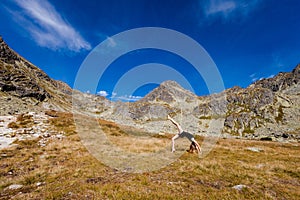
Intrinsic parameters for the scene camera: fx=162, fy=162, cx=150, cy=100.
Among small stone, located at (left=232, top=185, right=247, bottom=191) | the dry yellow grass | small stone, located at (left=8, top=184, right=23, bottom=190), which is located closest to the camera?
the dry yellow grass

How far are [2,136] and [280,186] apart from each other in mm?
26190

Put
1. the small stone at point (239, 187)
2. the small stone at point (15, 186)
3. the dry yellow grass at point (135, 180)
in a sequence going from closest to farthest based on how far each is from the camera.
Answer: the dry yellow grass at point (135, 180), the small stone at point (239, 187), the small stone at point (15, 186)

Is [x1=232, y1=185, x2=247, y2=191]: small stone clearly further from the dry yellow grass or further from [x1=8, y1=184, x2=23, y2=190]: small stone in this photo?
[x1=8, y1=184, x2=23, y2=190]: small stone

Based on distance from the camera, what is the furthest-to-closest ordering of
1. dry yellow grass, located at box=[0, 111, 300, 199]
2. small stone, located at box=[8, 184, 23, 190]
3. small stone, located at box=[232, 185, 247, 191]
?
small stone, located at box=[8, 184, 23, 190] → small stone, located at box=[232, 185, 247, 191] → dry yellow grass, located at box=[0, 111, 300, 199]

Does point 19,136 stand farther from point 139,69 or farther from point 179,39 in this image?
point 179,39

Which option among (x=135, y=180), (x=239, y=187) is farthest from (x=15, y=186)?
(x=239, y=187)

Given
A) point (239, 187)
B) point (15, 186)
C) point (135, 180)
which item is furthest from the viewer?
point (135, 180)

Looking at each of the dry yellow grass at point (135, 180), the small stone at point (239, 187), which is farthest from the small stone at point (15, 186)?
the small stone at point (239, 187)

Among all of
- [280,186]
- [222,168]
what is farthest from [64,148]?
[280,186]

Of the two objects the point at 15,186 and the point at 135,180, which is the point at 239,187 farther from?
the point at 15,186

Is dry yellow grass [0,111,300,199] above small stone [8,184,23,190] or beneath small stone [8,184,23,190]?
above

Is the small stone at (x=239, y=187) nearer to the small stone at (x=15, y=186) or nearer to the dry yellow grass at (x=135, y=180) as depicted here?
the dry yellow grass at (x=135, y=180)

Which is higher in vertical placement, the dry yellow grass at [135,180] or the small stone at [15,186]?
the dry yellow grass at [135,180]

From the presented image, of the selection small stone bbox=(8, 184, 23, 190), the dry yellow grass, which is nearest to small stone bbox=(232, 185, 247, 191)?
the dry yellow grass
